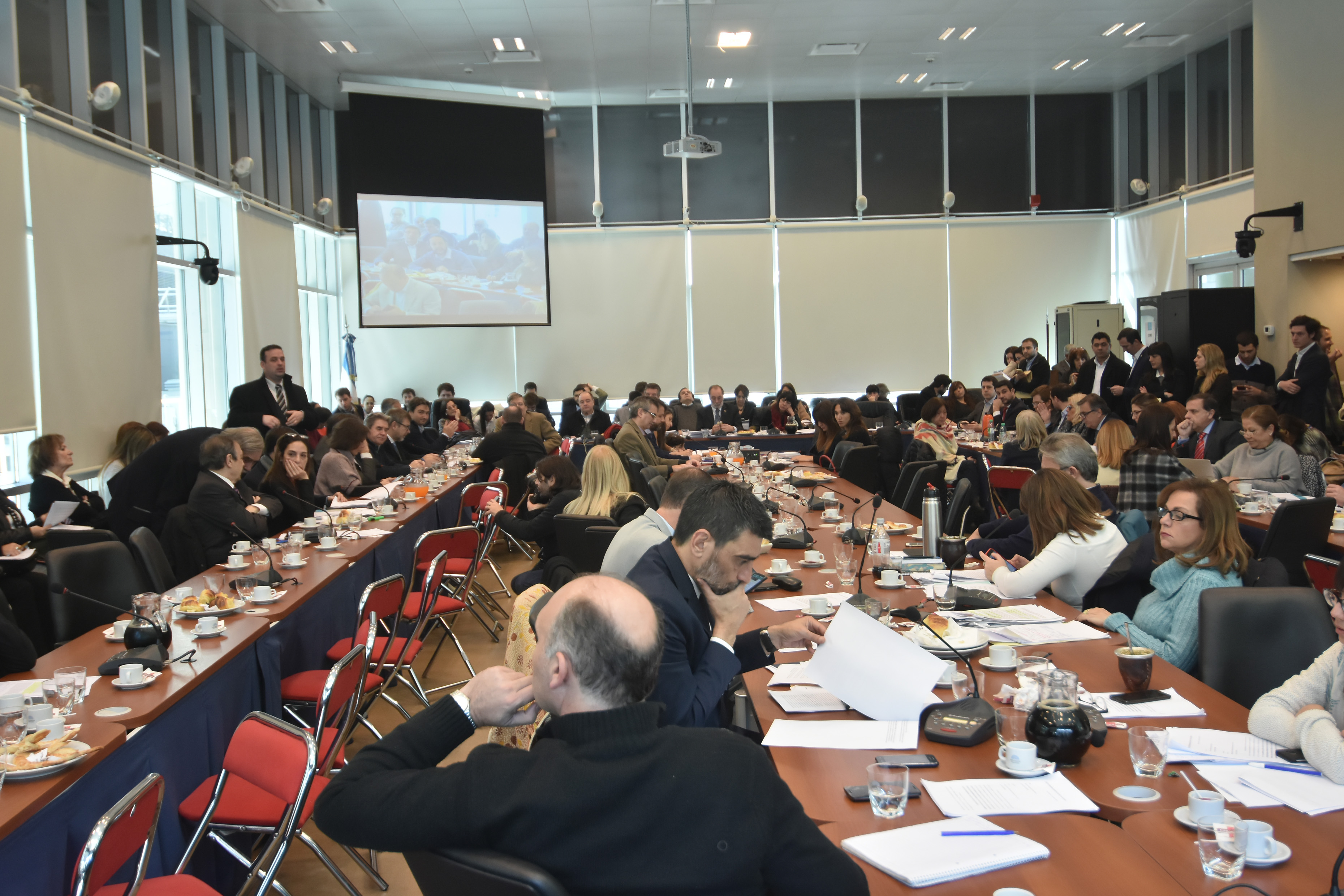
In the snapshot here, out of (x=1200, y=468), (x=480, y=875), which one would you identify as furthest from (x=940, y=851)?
(x=1200, y=468)

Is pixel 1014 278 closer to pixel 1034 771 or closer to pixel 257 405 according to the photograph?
pixel 257 405

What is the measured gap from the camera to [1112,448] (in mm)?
5816

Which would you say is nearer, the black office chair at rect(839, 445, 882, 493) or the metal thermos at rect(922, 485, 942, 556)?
the metal thermos at rect(922, 485, 942, 556)

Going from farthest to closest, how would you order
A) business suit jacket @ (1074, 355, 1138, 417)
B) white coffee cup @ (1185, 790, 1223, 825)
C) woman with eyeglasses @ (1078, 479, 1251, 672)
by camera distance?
business suit jacket @ (1074, 355, 1138, 417), woman with eyeglasses @ (1078, 479, 1251, 672), white coffee cup @ (1185, 790, 1223, 825)

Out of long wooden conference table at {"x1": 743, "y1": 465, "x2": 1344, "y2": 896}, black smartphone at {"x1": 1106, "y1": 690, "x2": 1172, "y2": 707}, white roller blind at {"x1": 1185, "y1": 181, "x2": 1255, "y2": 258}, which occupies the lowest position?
long wooden conference table at {"x1": 743, "y1": 465, "x2": 1344, "y2": 896}

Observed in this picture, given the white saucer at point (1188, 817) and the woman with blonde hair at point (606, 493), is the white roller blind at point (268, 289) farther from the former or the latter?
the white saucer at point (1188, 817)

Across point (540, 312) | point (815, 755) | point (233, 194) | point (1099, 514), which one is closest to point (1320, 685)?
point (815, 755)

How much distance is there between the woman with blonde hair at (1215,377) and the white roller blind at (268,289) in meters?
9.79

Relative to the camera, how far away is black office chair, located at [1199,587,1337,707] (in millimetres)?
2656

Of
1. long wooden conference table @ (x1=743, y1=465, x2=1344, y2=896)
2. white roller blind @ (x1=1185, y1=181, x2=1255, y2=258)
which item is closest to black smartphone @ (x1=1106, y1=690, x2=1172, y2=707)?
long wooden conference table @ (x1=743, y1=465, x2=1344, y2=896)

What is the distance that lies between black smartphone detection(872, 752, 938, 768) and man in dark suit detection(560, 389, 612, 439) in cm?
963

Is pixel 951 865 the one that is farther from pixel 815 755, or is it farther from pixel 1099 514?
pixel 1099 514

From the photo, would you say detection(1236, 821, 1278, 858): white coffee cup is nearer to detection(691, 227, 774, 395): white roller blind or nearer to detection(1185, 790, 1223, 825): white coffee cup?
detection(1185, 790, 1223, 825): white coffee cup

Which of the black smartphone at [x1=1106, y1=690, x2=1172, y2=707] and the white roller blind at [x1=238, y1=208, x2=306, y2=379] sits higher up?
the white roller blind at [x1=238, y1=208, x2=306, y2=379]
